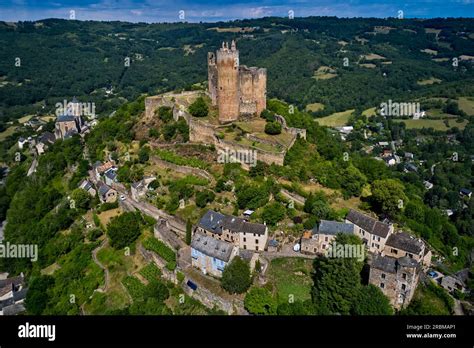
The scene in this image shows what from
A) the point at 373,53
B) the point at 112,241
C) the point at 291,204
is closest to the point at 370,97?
the point at 373,53

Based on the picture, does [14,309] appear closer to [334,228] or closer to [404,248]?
[334,228]

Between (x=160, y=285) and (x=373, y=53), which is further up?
(x=373, y=53)

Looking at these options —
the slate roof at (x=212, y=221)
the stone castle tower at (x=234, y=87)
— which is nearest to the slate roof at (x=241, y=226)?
the slate roof at (x=212, y=221)

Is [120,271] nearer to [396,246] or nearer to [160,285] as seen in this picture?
[160,285]

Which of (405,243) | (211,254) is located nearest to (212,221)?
(211,254)

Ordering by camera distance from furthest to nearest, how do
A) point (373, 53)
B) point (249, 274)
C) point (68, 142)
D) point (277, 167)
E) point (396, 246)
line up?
point (373, 53) < point (68, 142) < point (277, 167) < point (396, 246) < point (249, 274)

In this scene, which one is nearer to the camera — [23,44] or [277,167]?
[277,167]

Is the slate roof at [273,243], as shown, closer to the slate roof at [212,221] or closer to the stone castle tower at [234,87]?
the slate roof at [212,221]
